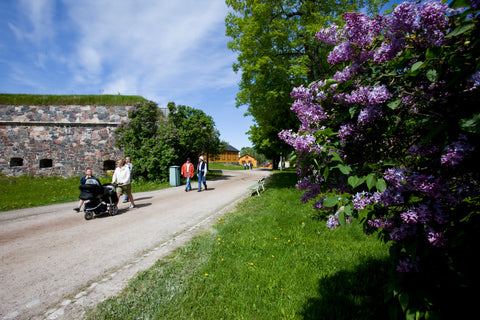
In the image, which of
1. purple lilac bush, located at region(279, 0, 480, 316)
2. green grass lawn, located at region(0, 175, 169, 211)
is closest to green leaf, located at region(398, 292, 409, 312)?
purple lilac bush, located at region(279, 0, 480, 316)

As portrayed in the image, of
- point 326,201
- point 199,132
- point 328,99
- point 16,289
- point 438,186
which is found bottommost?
point 16,289

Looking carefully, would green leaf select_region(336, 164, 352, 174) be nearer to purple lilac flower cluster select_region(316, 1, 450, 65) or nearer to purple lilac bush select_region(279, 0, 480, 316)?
purple lilac bush select_region(279, 0, 480, 316)

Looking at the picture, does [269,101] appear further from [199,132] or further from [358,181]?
[358,181]

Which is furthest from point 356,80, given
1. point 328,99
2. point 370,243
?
point 370,243

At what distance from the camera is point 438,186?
1441 millimetres

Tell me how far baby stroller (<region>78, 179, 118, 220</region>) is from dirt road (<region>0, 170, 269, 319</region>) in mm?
291

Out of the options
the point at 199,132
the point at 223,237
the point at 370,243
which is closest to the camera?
the point at 370,243

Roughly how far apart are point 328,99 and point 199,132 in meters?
17.6

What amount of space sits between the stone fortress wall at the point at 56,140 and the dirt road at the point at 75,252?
11164 millimetres

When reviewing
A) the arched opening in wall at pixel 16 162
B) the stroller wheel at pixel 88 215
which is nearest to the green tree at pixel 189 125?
the stroller wheel at pixel 88 215

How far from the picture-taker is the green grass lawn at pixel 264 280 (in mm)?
2840

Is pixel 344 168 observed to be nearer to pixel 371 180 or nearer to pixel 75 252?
pixel 371 180

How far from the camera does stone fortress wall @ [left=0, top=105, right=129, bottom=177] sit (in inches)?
740

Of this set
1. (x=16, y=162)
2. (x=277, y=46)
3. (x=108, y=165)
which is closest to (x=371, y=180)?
(x=277, y=46)
